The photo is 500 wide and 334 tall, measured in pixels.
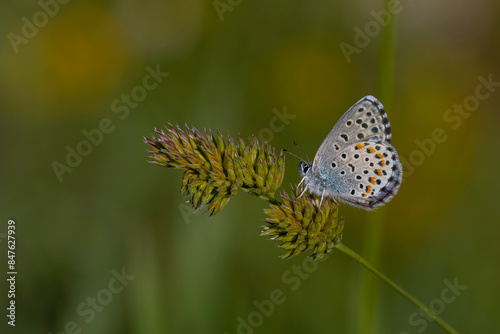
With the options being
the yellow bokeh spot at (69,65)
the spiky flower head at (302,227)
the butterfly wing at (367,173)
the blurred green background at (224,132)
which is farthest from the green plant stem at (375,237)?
the yellow bokeh spot at (69,65)

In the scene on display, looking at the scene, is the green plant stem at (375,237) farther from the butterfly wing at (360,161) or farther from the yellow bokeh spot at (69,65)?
the yellow bokeh spot at (69,65)

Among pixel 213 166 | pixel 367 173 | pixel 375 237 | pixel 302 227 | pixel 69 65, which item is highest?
pixel 69 65

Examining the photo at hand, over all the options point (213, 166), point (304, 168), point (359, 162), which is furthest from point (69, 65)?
point (213, 166)

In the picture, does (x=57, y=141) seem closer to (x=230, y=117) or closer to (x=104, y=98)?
(x=104, y=98)

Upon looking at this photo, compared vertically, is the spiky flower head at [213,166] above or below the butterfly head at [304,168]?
above

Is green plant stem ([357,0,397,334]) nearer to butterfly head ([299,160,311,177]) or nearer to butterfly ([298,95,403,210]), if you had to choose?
butterfly ([298,95,403,210])

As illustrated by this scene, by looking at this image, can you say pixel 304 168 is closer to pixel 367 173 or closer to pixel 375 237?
pixel 367 173

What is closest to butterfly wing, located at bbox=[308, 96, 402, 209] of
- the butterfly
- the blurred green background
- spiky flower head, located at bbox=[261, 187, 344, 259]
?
the butterfly
